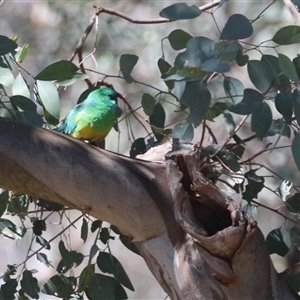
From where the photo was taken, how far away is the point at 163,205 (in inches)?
52.1

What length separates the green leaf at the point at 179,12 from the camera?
3.88 ft

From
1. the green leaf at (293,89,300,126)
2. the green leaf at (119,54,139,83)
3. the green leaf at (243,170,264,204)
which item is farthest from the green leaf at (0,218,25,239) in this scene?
the green leaf at (293,89,300,126)

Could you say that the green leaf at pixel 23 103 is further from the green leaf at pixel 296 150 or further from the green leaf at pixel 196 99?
the green leaf at pixel 296 150

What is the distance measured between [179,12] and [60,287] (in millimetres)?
792

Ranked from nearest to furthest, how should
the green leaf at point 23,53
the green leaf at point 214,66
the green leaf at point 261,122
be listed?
the green leaf at point 214,66
the green leaf at point 261,122
the green leaf at point 23,53

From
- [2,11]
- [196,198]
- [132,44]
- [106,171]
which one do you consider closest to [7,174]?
[106,171]

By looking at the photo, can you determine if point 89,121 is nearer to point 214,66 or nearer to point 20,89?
point 20,89

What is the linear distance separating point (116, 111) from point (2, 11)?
196 cm

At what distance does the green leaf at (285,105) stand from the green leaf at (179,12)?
8.8 inches

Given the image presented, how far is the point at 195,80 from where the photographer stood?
3.78 ft

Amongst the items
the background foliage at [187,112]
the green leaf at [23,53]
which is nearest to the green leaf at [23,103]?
the background foliage at [187,112]

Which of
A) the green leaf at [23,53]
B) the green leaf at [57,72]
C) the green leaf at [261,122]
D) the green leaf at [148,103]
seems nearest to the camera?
the green leaf at [261,122]

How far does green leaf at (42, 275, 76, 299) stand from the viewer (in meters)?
1.60

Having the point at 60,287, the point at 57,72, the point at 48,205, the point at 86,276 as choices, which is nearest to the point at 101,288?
the point at 86,276
